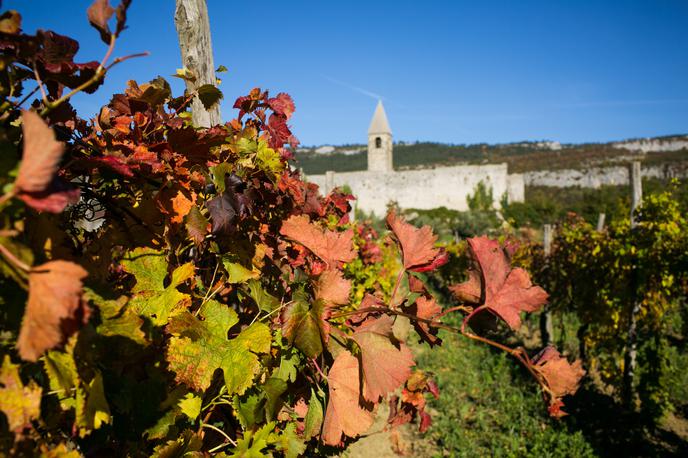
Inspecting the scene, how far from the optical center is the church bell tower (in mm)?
31938

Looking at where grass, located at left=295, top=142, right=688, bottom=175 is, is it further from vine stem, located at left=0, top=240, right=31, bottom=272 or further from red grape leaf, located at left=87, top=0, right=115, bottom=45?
vine stem, located at left=0, top=240, right=31, bottom=272

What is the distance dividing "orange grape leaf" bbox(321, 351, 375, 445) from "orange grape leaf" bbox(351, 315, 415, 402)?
0.05 metres

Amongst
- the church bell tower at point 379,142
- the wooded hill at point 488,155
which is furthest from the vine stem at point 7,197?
the wooded hill at point 488,155

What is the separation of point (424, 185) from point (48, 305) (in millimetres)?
31576

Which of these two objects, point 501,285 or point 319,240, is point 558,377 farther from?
point 319,240

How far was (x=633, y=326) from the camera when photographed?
5777 millimetres

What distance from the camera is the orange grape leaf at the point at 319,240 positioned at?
911 mm

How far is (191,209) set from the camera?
0.87 m

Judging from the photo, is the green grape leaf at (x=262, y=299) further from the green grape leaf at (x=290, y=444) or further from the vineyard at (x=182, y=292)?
the green grape leaf at (x=290, y=444)

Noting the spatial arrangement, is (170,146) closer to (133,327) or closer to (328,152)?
(133,327)

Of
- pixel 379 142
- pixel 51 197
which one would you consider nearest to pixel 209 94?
pixel 51 197

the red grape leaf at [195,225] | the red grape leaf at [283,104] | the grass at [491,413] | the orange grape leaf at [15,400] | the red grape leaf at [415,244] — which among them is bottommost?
the grass at [491,413]

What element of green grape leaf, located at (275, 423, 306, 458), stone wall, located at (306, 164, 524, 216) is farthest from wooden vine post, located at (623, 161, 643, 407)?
stone wall, located at (306, 164, 524, 216)

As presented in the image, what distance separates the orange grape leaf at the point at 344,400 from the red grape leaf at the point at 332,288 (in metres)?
0.10
